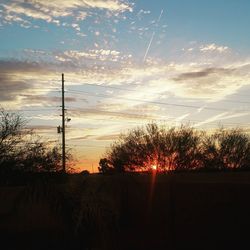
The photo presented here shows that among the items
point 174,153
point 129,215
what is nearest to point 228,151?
point 174,153

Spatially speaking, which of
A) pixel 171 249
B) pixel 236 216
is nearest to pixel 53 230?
pixel 171 249

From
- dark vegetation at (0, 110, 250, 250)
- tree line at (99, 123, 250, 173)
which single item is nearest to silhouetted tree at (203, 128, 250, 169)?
tree line at (99, 123, 250, 173)

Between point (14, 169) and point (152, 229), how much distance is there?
1986 centimetres

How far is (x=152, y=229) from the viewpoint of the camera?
60.7 ft

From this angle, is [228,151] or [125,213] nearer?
[125,213]

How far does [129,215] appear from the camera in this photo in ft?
65.9

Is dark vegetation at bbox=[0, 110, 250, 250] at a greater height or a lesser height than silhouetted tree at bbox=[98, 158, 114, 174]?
lesser

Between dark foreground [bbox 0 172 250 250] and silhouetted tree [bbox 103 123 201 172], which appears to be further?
silhouetted tree [bbox 103 123 201 172]

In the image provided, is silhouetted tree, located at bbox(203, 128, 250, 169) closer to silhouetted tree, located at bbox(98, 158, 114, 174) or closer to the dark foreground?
silhouetted tree, located at bbox(98, 158, 114, 174)

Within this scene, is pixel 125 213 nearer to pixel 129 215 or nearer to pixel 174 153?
pixel 129 215

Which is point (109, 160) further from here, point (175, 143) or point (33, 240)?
point (33, 240)

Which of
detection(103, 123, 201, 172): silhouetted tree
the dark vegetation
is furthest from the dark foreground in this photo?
detection(103, 123, 201, 172): silhouetted tree

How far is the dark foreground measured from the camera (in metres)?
11.9

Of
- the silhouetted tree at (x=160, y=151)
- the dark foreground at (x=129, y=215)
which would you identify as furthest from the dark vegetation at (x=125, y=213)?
the silhouetted tree at (x=160, y=151)
